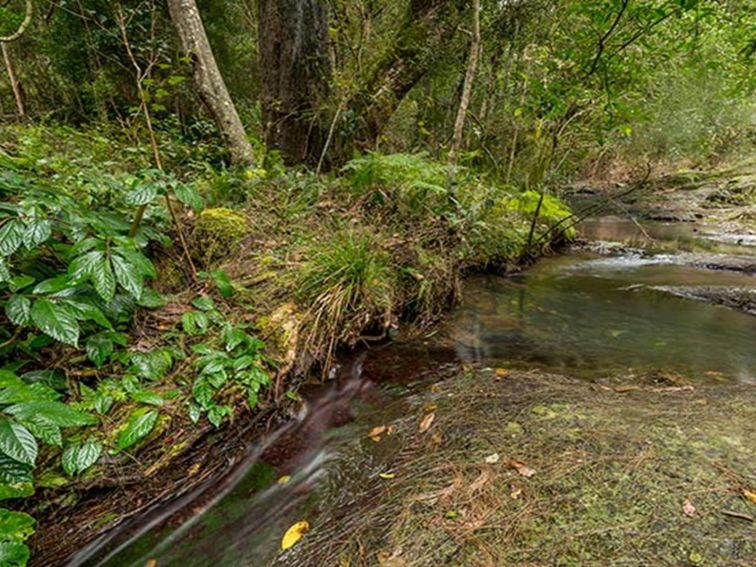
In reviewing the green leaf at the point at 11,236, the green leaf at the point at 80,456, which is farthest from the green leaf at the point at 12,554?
the green leaf at the point at 11,236

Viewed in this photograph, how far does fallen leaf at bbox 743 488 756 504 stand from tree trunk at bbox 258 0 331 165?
5.00 metres

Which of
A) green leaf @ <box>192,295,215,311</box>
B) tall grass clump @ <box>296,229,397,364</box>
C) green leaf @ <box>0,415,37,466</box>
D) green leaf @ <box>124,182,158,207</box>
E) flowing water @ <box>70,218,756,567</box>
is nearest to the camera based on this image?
green leaf @ <box>0,415,37,466</box>

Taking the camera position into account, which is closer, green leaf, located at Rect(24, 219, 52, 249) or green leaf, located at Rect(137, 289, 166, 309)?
green leaf, located at Rect(24, 219, 52, 249)

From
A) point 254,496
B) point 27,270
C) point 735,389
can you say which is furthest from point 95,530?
point 735,389

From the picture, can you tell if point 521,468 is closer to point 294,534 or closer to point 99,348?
point 294,534

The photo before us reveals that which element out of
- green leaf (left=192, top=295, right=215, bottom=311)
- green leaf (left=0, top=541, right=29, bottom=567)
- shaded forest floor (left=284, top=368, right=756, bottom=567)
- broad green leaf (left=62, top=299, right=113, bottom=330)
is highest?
broad green leaf (left=62, top=299, right=113, bottom=330)

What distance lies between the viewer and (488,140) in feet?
28.3

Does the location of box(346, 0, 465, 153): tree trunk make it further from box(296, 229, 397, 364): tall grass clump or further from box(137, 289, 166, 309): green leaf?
box(137, 289, 166, 309): green leaf

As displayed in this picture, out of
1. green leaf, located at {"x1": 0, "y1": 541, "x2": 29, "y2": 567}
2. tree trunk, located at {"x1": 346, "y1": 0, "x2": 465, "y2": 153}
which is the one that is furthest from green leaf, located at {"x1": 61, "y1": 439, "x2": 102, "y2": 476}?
tree trunk, located at {"x1": 346, "y1": 0, "x2": 465, "y2": 153}

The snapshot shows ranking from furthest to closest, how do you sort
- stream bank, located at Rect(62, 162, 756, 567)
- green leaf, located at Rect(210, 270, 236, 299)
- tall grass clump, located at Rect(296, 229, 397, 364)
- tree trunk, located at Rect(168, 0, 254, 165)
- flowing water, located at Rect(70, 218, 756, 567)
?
1. tree trunk, located at Rect(168, 0, 254, 165)
2. tall grass clump, located at Rect(296, 229, 397, 364)
3. green leaf, located at Rect(210, 270, 236, 299)
4. flowing water, located at Rect(70, 218, 756, 567)
5. stream bank, located at Rect(62, 162, 756, 567)

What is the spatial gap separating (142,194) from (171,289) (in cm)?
85

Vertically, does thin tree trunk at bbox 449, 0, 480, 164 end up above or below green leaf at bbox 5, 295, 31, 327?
above

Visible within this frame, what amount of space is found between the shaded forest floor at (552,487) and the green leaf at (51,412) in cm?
91

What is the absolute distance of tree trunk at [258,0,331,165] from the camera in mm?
4852
